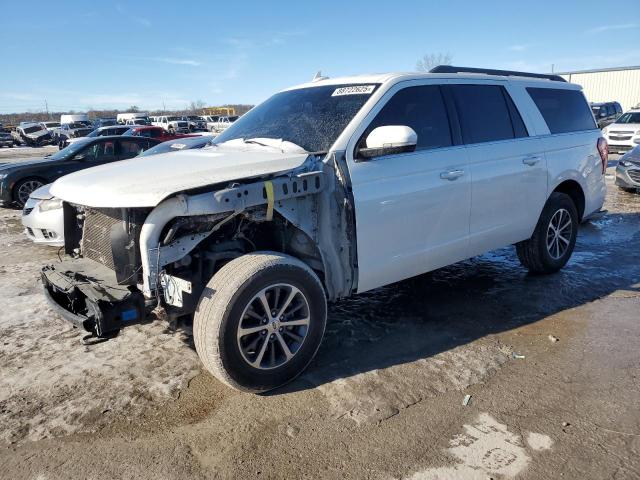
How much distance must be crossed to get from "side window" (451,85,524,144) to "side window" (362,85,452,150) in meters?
0.23

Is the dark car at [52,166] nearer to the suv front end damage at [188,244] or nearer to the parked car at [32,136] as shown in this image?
the suv front end damage at [188,244]

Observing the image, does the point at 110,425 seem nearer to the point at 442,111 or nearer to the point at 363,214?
the point at 363,214

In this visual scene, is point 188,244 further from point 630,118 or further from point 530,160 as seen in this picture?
point 630,118

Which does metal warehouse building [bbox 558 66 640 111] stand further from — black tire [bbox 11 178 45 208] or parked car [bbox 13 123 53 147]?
parked car [bbox 13 123 53 147]

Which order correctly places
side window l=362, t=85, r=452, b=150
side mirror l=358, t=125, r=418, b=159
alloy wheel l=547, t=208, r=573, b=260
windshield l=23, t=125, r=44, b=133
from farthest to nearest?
1. windshield l=23, t=125, r=44, b=133
2. alloy wheel l=547, t=208, r=573, b=260
3. side window l=362, t=85, r=452, b=150
4. side mirror l=358, t=125, r=418, b=159

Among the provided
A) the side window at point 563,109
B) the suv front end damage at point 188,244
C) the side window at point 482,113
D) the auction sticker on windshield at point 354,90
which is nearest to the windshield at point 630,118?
the side window at point 563,109

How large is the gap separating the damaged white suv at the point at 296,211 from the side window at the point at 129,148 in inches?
270

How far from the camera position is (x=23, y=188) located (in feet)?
33.8

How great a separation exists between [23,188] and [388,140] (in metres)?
9.63

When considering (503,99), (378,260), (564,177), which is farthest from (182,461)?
(564,177)

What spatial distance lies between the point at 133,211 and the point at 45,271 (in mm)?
1099

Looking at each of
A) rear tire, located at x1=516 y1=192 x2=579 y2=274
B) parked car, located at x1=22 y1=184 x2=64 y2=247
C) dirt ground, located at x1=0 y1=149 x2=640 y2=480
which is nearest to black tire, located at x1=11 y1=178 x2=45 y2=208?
parked car, located at x1=22 y1=184 x2=64 y2=247

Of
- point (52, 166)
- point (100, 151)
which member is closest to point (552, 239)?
point (100, 151)

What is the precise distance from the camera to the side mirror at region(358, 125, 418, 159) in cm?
329
